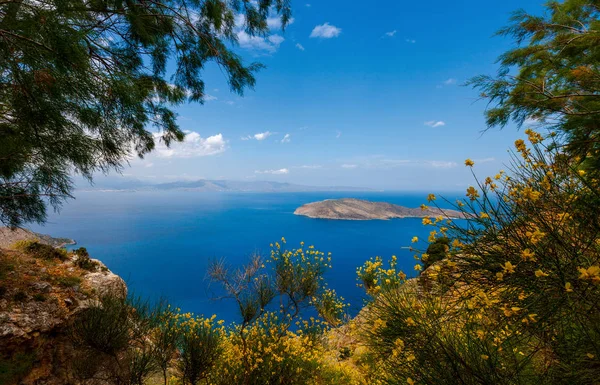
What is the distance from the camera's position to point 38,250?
584cm

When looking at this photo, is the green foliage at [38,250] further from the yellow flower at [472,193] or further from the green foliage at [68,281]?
the yellow flower at [472,193]

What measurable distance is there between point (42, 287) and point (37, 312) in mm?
708

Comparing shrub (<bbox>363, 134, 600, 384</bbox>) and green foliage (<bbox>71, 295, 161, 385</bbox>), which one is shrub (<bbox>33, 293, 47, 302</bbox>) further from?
shrub (<bbox>363, 134, 600, 384</bbox>)

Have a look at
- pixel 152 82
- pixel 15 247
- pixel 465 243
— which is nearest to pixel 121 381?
pixel 15 247

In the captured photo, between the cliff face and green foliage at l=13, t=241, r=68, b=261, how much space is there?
0.12 ft

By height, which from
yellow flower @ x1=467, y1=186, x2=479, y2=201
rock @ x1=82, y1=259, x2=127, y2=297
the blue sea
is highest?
yellow flower @ x1=467, y1=186, x2=479, y2=201

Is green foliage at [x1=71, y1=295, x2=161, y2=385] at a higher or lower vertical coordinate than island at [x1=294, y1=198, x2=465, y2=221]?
higher

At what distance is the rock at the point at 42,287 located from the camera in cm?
472

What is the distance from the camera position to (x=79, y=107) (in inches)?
104

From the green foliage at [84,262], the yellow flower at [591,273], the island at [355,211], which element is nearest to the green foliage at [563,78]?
the yellow flower at [591,273]

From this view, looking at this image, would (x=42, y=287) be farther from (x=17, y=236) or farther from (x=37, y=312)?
(x=17, y=236)

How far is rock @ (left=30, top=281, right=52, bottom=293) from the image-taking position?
Result: 4718 mm

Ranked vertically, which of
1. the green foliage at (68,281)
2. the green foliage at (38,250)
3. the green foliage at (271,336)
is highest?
the green foliage at (38,250)

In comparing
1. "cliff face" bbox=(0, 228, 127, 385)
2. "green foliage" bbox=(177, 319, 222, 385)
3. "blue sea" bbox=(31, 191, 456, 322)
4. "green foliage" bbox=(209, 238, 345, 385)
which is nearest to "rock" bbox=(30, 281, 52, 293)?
"cliff face" bbox=(0, 228, 127, 385)
